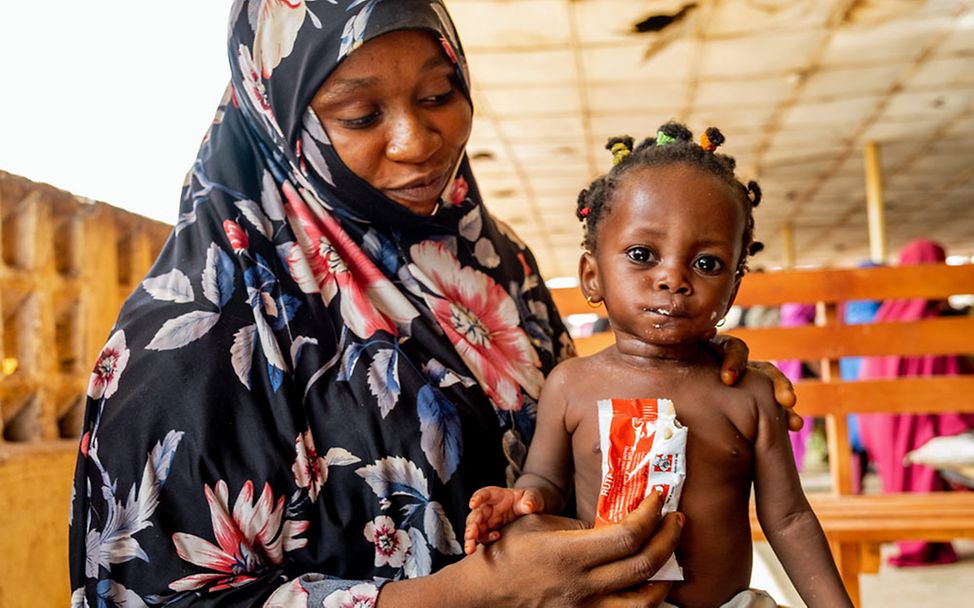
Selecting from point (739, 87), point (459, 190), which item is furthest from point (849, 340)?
point (739, 87)

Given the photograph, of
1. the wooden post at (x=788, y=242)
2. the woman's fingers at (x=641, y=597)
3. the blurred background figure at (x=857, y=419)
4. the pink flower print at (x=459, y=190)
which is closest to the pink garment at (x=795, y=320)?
the blurred background figure at (x=857, y=419)

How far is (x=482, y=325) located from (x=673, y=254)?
21.7 inches

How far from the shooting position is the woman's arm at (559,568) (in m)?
1.26

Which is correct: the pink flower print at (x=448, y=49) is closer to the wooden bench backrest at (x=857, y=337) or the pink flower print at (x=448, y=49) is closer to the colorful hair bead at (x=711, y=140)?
the colorful hair bead at (x=711, y=140)

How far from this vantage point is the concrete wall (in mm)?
2230

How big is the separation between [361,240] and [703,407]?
76 centimetres

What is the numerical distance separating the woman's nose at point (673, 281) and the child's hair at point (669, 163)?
7.5 inches

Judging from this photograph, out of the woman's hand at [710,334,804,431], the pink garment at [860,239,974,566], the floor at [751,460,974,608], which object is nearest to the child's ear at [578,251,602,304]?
the woman's hand at [710,334,804,431]

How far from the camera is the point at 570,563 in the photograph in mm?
1261

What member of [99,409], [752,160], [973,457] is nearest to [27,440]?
[99,409]

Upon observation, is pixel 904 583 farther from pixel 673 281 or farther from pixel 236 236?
pixel 236 236

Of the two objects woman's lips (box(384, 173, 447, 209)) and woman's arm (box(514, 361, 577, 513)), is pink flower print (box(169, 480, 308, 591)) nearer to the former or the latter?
woman's arm (box(514, 361, 577, 513))

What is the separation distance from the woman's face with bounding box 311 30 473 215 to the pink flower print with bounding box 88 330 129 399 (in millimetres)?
540

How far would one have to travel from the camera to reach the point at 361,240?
1.80 metres
